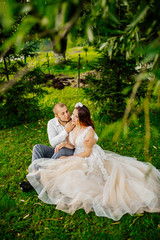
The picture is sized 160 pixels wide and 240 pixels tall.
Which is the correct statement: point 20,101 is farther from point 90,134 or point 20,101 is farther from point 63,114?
point 90,134

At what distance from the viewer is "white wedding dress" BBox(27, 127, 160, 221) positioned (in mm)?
2734

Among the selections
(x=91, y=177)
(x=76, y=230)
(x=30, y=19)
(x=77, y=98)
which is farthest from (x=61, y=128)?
(x=77, y=98)

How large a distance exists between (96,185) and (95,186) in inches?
1.1

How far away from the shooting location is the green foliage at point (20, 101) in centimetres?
594

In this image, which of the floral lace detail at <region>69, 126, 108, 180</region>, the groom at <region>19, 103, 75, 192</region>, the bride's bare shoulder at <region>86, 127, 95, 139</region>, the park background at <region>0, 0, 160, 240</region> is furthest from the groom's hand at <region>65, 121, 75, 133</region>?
the park background at <region>0, 0, 160, 240</region>

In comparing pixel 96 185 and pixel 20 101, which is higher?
pixel 20 101

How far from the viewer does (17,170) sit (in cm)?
407

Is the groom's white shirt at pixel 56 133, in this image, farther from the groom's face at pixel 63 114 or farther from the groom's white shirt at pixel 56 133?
the groom's face at pixel 63 114

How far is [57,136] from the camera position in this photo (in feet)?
12.0

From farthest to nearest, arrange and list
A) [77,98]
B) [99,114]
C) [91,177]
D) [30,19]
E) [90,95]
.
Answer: [77,98], [99,114], [90,95], [91,177], [30,19]

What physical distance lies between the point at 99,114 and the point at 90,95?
2.44 ft

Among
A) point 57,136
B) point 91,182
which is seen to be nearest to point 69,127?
point 57,136

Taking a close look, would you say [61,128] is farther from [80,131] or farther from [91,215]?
[91,215]

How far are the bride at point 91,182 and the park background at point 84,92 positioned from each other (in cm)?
19
